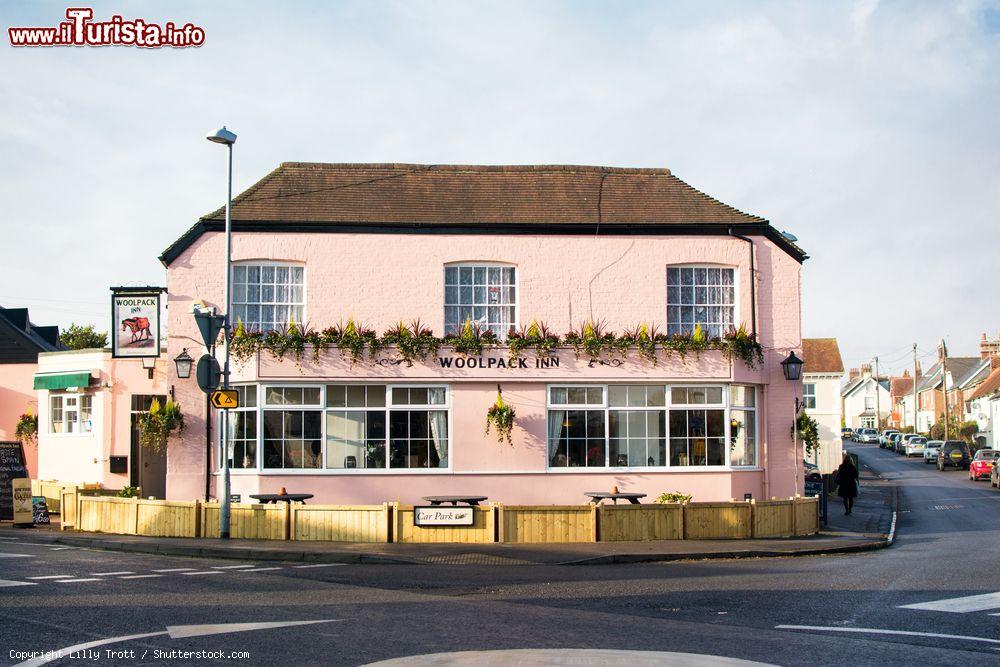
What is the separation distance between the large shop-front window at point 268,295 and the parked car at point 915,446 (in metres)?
57.5

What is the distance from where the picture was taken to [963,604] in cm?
1147

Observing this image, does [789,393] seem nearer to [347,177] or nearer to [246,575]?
[347,177]

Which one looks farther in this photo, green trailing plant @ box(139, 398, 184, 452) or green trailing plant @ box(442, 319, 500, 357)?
green trailing plant @ box(442, 319, 500, 357)

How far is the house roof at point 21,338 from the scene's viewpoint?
41.1m

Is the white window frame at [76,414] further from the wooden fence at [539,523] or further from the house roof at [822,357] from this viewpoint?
the house roof at [822,357]

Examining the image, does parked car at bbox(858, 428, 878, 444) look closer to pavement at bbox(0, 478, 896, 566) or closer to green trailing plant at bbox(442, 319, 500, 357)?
pavement at bbox(0, 478, 896, 566)

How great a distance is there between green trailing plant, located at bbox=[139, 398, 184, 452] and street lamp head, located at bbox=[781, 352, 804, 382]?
13.5 m

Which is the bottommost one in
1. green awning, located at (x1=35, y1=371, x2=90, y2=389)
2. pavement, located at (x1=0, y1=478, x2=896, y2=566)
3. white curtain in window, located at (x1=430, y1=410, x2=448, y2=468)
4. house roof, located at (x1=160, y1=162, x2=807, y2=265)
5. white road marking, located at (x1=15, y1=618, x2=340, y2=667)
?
pavement, located at (x1=0, y1=478, x2=896, y2=566)

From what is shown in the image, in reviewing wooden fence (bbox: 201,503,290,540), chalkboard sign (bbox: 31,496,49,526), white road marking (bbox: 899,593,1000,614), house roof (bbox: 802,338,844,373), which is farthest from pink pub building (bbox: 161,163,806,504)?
house roof (bbox: 802,338,844,373)

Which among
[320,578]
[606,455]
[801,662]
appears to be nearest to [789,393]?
[606,455]

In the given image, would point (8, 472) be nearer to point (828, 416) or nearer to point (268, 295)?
point (268, 295)

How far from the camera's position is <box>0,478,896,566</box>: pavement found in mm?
16531

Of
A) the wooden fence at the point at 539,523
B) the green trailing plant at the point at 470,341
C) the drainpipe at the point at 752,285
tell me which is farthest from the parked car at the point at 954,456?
the wooden fence at the point at 539,523

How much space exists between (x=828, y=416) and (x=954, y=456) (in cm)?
954
